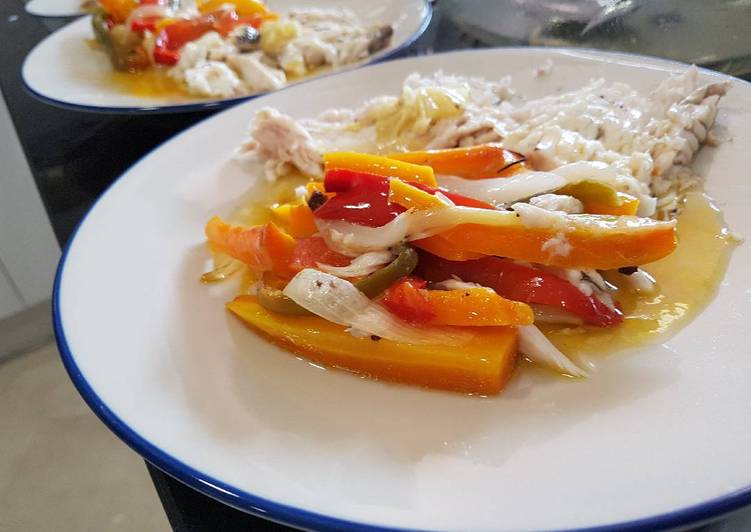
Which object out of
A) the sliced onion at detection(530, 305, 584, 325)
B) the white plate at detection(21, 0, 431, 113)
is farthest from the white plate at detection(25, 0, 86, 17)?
the sliced onion at detection(530, 305, 584, 325)

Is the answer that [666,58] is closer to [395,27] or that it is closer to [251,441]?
[395,27]

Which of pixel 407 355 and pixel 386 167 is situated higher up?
pixel 386 167

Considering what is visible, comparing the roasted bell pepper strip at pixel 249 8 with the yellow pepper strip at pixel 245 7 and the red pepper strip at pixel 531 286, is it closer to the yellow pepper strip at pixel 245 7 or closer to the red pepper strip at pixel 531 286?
the yellow pepper strip at pixel 245 7

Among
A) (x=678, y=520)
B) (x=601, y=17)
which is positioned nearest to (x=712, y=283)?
(x=678, y=520)

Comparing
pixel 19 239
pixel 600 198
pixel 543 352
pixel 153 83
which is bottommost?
pixel 19 239

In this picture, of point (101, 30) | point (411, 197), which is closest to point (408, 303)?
point (411, 197)

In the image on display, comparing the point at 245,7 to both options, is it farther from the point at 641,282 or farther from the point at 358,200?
the point at 641,282

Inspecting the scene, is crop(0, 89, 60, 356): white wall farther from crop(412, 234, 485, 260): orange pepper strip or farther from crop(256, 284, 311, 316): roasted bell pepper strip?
crop(412, 234, 485, 260): orange pepper strip

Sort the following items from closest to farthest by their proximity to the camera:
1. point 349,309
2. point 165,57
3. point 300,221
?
1. point 349,309
2. point 300,221
3. point 165,57
